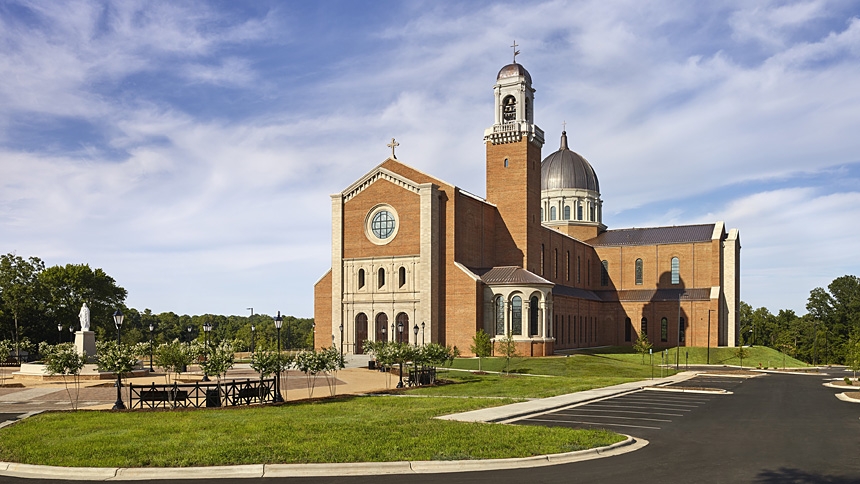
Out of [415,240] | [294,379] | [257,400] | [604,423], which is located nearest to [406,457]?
[604,423]

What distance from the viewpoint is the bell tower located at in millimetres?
69062

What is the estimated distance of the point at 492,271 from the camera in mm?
65375

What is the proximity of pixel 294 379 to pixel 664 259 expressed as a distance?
202 ft

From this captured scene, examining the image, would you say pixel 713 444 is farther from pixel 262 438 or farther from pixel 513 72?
pixel 513 72

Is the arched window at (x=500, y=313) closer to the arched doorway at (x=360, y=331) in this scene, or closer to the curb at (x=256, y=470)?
the arched doorway at (x=360, y=331)

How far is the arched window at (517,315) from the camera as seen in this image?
61938 millimetres

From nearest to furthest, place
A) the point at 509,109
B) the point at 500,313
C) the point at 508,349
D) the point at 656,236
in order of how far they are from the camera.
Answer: the point at 508,349 < the point at 500,313 < the point at 509,109 < the point at 656,236

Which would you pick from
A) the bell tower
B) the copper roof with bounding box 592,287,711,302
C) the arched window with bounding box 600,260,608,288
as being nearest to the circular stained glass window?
the bell tower

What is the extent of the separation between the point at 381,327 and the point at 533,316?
13.4 m

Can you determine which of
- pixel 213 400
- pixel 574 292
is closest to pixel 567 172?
pixel 574 292

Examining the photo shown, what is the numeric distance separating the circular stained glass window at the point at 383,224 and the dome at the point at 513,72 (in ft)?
59.5

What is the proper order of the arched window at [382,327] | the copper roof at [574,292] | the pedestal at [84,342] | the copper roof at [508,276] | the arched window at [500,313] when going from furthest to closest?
the copper roof at [574,292] → the arched window at [382,327] → the arched window at [500,313] → the copper roof at [508,276] → the pedestal at [84,342]

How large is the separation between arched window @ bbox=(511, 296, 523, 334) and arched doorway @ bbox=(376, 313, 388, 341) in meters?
11.2

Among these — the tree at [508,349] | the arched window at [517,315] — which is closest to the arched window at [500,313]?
the arched window at [517,315]
